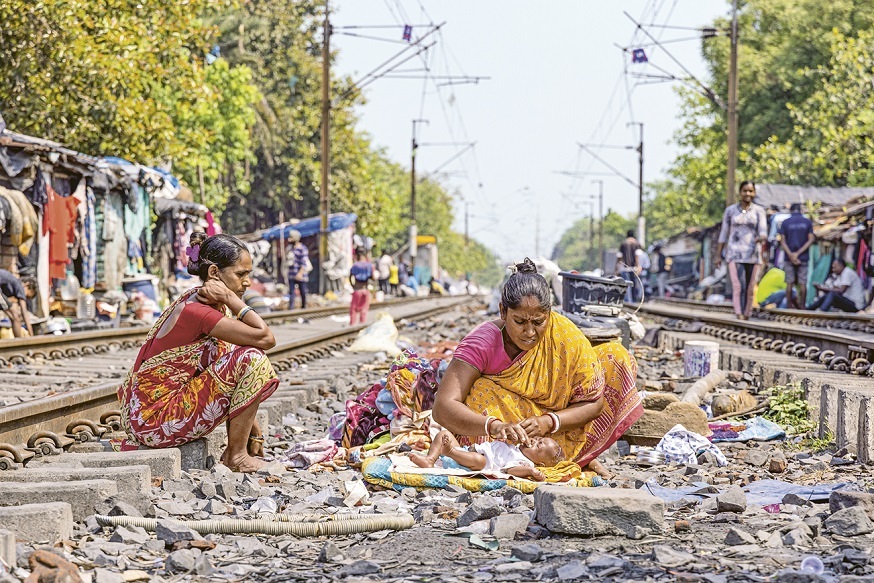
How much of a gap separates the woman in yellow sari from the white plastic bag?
776cm

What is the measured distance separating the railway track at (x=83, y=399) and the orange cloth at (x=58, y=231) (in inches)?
107

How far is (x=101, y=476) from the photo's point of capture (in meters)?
4.45

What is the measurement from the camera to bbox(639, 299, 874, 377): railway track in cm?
915

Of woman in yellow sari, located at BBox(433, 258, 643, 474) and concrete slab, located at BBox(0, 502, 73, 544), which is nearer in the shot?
concrete slab, located at BBox(0, 502, 73, 544)

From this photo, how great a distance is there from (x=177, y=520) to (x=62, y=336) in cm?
872

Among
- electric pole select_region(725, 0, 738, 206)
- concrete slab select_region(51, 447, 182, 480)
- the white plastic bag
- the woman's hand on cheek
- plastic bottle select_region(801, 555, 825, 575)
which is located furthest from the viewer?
electric pole select_region(725, 0, 738, 206)

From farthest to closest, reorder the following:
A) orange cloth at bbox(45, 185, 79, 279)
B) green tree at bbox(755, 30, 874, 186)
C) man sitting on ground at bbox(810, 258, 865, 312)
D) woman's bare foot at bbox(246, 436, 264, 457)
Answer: green tree at bbox(755, 30, 874, 186) < man sitting on ground at bbox(810, 258, 865, 312) < orange cloth at bbox(45, 185, 79, 279) < woman's bare foot at bbox(246, 436, 264, 457)

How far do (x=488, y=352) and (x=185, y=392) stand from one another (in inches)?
58.9

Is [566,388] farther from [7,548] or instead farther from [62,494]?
[7,548]

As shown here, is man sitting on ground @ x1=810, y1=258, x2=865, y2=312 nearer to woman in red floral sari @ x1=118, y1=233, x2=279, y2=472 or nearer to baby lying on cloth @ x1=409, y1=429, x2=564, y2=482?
baby lying on cloth @ x1=409, y1=429, x2=564, y2=482

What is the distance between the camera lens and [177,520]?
12.9 feet

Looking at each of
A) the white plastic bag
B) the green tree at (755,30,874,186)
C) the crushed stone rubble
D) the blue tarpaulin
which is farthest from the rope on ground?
the blue tarpaulin

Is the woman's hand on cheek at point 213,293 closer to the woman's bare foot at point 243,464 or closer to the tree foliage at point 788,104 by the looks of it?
the woman's bare foot at point 243,464

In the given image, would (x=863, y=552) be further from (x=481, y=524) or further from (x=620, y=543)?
(x=481, y=524)
